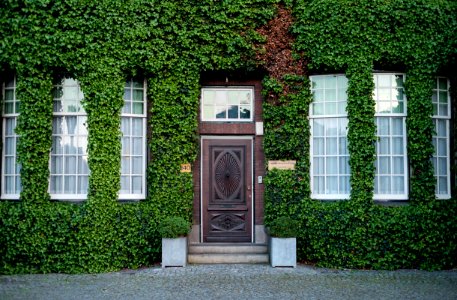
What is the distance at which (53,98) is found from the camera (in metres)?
11.7

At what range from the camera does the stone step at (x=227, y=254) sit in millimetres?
11492

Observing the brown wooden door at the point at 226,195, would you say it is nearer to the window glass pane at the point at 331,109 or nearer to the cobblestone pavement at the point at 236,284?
the cobblestone pavement at the point at 236,284

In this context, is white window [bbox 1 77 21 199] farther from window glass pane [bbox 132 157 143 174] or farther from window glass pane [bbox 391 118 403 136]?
window glass pane [bbox 391 118 403 136]

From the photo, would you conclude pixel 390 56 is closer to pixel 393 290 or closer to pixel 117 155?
pixel 393 290

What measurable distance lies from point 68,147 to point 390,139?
727 centimetres

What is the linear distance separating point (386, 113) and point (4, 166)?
28.7ft

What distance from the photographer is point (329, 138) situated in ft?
39.7

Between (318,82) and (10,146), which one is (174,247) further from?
(318,82)

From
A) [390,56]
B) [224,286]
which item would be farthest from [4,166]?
[390,56]

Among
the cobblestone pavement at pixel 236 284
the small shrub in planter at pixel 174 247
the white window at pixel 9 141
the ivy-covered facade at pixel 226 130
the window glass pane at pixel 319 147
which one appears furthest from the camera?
the window glass pane at pixel 319 147

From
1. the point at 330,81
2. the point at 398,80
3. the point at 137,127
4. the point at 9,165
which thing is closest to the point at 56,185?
the point at 9,165

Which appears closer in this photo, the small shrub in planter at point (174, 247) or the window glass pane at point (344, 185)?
the small shrub in planter at point (174, 247)

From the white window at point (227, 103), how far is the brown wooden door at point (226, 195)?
745mm

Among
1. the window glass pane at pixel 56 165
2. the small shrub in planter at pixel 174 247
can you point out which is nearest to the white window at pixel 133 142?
the small shrub in planter at pixel 174 247
